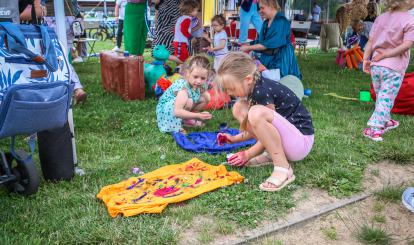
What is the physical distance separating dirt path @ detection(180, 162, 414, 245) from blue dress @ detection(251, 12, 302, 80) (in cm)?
262

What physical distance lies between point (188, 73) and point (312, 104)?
7.08 feet

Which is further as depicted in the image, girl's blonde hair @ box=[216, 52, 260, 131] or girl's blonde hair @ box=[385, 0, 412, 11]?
girl's blonde hair @ box=[385, 0, 412, 11]

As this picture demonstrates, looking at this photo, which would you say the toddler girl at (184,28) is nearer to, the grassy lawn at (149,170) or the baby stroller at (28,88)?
the grassy lawn at (149,170)

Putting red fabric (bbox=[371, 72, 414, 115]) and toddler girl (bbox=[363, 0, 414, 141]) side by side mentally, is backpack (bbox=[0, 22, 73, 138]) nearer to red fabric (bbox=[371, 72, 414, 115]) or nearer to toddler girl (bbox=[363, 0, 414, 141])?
toddler girl (bbox=[363, 0, 414, 141])

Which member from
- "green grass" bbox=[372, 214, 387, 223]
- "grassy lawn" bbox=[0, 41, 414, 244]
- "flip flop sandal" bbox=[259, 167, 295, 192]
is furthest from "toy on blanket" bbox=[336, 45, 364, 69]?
"green grass" bbox=[372, 214, 387, 223]

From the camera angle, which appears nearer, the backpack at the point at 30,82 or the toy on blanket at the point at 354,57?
the backpack at the point at 30,82

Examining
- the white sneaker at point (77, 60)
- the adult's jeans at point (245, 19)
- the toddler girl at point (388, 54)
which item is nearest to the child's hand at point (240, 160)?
the toddler girl at point (388, 54)

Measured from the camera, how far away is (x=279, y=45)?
5059 millimetres

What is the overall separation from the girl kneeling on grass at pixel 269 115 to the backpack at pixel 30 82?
1.03 meters

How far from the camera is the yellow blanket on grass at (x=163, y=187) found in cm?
238

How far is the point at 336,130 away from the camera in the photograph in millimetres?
4066

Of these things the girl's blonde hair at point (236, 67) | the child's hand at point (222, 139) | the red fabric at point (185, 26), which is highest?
the red fabric at point (185, 26)

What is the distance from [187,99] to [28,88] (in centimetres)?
191

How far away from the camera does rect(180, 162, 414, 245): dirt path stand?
7.18 feet
